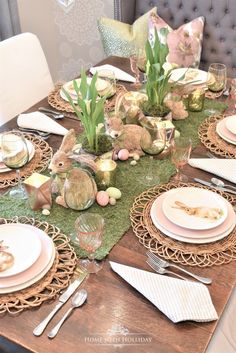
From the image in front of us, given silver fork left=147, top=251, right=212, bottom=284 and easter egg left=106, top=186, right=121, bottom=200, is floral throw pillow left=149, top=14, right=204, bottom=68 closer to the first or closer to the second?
easter egg left=106, top=186, right=121, bottom=200

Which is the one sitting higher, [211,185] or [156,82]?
[156,82]

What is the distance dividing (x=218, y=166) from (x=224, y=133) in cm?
23

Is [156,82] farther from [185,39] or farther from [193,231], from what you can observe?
[185,39]

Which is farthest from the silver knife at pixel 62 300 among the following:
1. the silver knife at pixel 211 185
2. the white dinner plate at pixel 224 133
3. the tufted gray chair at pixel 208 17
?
the tufted gray chair at pixel 208 17

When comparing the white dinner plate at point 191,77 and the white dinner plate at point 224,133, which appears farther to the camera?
the white dinner plate at point 191,77

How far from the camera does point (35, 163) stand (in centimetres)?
139

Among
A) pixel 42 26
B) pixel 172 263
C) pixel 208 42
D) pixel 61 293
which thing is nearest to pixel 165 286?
pixel 172 263

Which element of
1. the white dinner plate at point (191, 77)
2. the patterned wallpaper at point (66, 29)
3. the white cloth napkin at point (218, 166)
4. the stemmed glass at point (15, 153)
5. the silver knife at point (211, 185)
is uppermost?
the stemmed glass at point (15, 153)

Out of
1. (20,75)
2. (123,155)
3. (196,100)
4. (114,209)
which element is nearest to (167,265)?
(114,209)

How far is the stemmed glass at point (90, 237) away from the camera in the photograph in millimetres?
998

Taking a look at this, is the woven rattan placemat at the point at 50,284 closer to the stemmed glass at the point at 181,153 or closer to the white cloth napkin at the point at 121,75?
the stemmed glass at the point at 181,153

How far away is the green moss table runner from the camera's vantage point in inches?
43.3

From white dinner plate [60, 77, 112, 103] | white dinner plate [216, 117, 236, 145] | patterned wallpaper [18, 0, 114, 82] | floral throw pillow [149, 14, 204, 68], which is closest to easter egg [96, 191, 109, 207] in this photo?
white dinner plate [216, 117, 236, 145]

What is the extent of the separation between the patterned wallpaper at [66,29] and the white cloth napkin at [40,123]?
177cm
